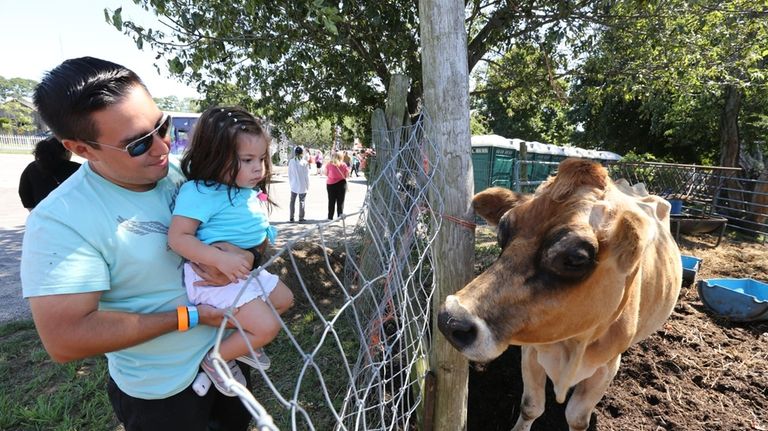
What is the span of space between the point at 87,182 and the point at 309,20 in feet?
10.9

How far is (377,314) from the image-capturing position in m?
2.50

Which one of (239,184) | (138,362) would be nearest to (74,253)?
(138,362)

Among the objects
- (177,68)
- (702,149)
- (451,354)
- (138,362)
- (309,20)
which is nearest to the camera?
(138,362)

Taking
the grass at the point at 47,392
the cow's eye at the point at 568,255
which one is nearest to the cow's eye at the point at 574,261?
the cow's eye at the point at 568,255

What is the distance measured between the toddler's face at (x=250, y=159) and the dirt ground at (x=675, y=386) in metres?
2.43

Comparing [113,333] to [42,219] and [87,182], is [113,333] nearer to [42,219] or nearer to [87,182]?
[42,219]

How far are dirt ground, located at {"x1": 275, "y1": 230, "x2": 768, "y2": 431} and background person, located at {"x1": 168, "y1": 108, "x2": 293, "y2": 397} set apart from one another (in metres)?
2.14

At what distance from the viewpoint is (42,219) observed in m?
1.15

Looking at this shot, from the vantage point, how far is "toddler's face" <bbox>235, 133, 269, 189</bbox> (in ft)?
5.48

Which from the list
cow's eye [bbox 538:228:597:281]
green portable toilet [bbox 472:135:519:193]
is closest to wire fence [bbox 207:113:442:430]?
cow's eye [bbox 538:228:597:281]

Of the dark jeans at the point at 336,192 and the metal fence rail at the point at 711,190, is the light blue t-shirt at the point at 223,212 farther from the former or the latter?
the metal fence rail at the point at 711,190

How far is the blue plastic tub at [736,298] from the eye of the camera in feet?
13.8

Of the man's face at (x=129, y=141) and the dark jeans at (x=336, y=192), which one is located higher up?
the man's face at (x=129, y=141)

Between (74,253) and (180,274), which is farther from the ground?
(74,253)
